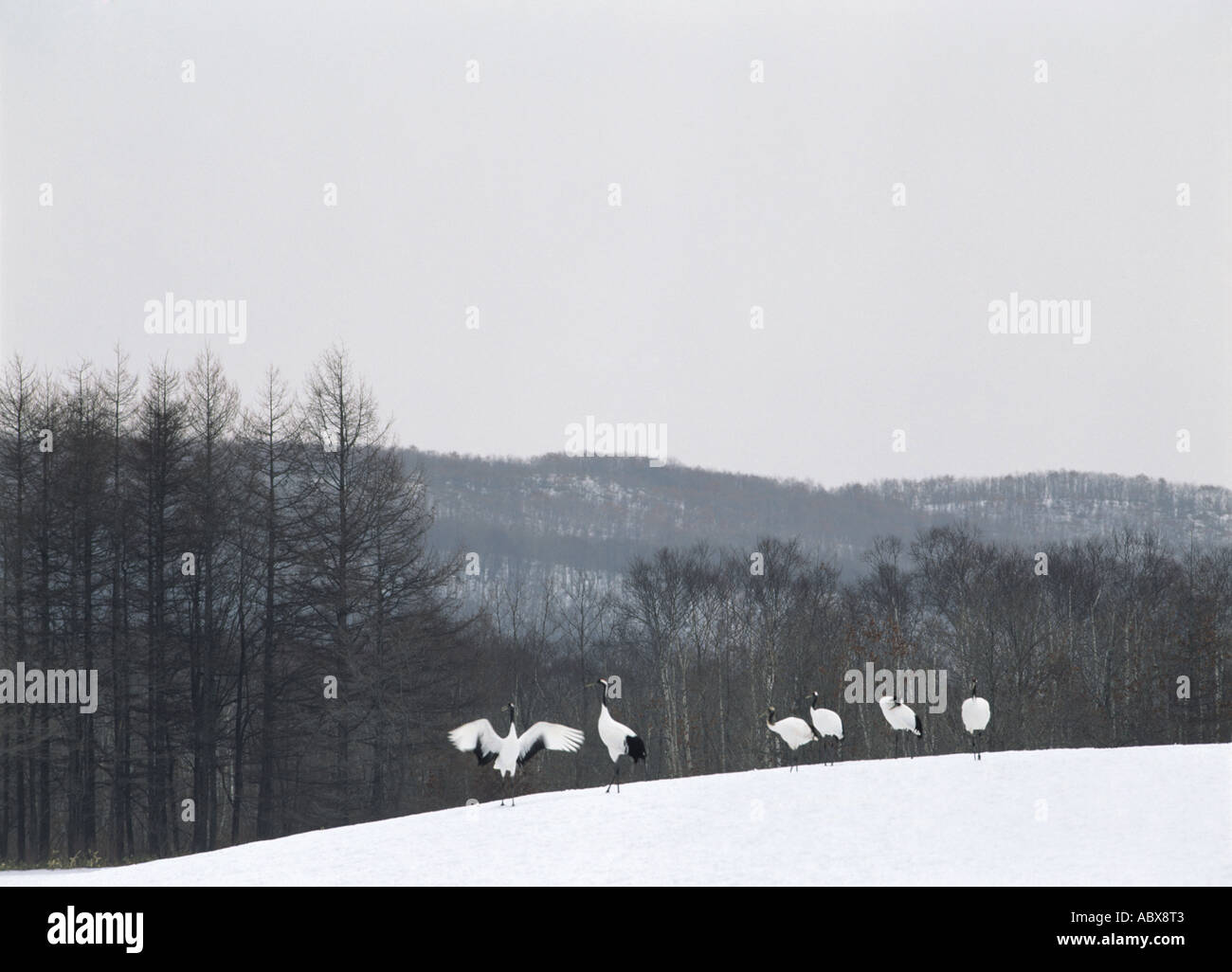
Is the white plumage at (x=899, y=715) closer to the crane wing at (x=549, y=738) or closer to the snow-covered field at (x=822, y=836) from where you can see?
the snow-covered field at (x=822, y=836)

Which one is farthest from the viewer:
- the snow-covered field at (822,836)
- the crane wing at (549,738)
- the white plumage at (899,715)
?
the white plumage at (899,715)

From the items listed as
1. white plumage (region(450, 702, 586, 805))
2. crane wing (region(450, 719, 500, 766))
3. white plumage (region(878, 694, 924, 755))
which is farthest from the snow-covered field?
crane wing (region(450, 719, 500, 766))

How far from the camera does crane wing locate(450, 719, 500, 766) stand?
1783cm

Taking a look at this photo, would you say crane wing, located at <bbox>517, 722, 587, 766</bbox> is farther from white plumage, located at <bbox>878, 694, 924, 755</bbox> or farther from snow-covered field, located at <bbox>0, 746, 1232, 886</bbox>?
white plumage, located at <bbox>878, 694, 924, 755</bbox>

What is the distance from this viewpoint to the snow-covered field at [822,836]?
15.3 metres

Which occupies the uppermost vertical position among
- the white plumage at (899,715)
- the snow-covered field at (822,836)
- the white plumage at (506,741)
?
the white plumage at (506,741)

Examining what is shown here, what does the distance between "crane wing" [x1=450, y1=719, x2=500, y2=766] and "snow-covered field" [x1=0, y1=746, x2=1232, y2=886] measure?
1252 millimetres

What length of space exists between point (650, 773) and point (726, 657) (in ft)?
29.7

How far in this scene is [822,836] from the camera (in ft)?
55.8

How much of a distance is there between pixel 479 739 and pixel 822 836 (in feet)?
17.7

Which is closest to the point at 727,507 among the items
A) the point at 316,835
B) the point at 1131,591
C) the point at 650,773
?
the point at 1131,591

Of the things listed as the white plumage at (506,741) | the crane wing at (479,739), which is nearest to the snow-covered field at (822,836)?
the white plumage at (506,741)

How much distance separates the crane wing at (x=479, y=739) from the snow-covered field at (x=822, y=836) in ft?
4.11
